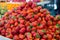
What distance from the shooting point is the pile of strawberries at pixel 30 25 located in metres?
1.61

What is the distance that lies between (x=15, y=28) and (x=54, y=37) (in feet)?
1.37

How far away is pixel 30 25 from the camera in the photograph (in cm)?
170

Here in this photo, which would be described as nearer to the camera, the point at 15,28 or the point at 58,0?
the point at 15,28

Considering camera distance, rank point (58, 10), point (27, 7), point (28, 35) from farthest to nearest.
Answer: point (58, 10)
point (27, 7)
point (28, 35)

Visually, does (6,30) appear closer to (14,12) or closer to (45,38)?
(14,12)

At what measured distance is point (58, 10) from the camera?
338cm

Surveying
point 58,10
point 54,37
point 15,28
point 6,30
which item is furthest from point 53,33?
point 58,10

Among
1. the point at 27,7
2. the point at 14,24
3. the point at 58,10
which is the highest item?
the point at 27,7

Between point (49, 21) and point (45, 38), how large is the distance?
0.95 ft

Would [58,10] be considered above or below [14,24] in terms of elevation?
below

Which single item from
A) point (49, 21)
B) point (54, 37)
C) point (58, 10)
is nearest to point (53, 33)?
point (54, 37)

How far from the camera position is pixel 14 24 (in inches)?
71.0

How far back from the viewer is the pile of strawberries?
5.28 ft

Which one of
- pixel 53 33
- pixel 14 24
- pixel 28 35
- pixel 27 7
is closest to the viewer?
pixel 28 35
